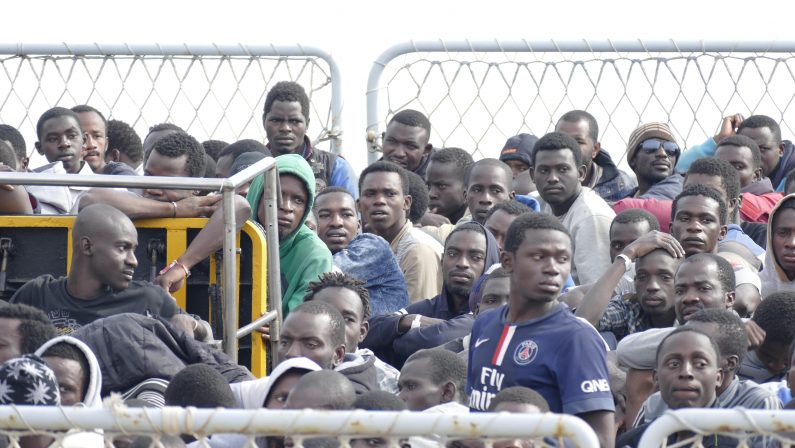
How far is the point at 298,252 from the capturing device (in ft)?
25.3

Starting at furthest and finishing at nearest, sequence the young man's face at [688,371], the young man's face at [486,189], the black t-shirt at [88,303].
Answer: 1. the young man's face at [486,189]
2. the black t-shirt at [88,303]
3. the young man's face at [688,371]

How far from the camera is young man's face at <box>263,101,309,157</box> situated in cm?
955

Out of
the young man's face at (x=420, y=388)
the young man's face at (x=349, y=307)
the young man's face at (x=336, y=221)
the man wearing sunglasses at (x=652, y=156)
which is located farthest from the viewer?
the man wearing sunglasses at (x=652, y=156)

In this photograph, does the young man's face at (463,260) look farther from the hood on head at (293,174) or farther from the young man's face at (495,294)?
the hood on head at (293,174)

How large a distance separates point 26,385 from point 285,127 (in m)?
4.86

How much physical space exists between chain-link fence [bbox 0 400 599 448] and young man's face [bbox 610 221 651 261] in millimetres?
3878

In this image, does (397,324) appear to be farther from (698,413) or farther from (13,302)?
(698,413)

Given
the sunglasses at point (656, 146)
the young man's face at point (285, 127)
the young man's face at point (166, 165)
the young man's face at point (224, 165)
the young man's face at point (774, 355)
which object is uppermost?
the young man's face at point (285, 127)

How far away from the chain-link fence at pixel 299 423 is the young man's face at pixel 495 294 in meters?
3.17

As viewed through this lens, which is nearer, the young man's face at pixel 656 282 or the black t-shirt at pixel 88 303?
the black t-shirt at pixel 88 303

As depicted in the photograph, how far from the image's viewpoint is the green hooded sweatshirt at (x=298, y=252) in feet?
24.9

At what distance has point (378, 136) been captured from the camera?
32.6ft

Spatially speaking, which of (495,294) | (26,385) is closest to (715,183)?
(495,294)

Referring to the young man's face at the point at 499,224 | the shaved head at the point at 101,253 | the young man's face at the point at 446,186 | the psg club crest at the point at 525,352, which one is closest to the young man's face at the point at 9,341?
the shaved head at the point at 101,253
